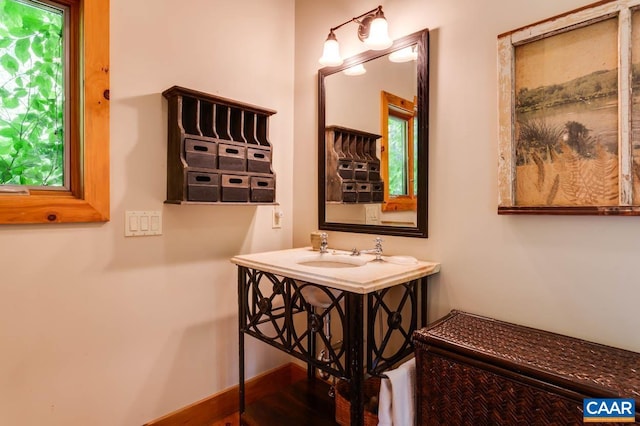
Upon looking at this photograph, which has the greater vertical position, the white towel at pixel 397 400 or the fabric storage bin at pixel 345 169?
the fabric storage bin at pixel 345 169

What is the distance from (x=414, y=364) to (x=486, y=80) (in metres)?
1.13

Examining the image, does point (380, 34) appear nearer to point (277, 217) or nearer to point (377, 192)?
point (377, 192)

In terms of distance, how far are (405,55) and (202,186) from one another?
3.67 ft

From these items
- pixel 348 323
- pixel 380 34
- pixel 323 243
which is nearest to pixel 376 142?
pixel 380 34

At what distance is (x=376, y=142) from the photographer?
172cm

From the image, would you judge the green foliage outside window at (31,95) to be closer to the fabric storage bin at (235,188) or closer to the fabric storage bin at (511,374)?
the fabric storage bin at (235,188)

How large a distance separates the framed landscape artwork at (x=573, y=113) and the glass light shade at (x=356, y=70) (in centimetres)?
69

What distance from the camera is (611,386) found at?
0.84 m

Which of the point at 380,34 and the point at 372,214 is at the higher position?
the point at 380,34

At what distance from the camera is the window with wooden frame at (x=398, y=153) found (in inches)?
62.2

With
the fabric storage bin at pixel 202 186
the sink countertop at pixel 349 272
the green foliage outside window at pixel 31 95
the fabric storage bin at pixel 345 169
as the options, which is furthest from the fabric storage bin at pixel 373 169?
the green foliage outside window at pixel 31 95

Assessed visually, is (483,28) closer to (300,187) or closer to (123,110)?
(300,187)

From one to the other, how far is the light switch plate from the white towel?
3.85 feet

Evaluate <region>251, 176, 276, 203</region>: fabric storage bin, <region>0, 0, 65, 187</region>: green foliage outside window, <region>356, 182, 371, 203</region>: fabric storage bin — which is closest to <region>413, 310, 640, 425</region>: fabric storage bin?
<region>356, 182, 371, 203</region>: fabric storage bin
